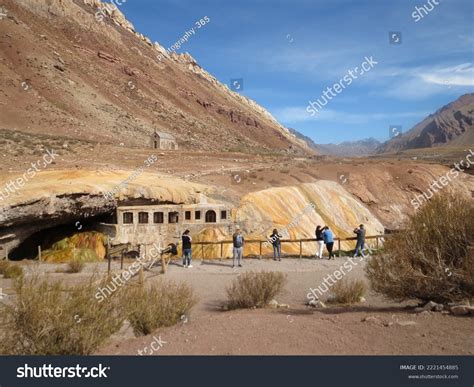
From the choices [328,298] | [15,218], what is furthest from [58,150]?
[328,298]

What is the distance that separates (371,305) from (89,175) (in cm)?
1740

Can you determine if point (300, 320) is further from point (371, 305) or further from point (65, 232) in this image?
point (65, 232)

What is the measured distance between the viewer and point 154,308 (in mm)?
8055

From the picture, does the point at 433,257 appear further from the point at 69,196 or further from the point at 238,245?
the point at 69,196

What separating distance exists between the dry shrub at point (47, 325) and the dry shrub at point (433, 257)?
5.98 meters

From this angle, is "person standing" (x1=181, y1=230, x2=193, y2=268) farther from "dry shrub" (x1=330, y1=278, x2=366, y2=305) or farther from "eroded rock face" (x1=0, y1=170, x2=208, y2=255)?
"eroded rock face" (x1=0, y1=170, x2=208, y2=255)

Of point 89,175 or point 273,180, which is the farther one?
point 273,180

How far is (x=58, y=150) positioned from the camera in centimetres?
3416

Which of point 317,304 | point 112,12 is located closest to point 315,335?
point 317,304

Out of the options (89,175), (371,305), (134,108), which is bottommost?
(371,305)

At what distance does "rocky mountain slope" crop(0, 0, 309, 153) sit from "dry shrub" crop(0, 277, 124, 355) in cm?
4509

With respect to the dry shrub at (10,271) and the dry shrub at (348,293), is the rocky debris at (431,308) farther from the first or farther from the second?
the dry shrub at (10,271)

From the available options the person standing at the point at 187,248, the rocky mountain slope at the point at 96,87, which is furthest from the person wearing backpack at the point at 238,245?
the rocky mountain slope at the point at 96,87

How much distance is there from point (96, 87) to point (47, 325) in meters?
72.1
